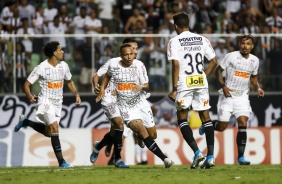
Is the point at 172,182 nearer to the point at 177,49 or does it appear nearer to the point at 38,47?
the point at 177,49

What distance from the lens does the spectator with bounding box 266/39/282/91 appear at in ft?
81.0

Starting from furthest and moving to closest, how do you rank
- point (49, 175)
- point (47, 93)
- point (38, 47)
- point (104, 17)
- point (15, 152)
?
1. point (104, 17)
2. point (38, 47)
3. point (15, 152)
4. point (47, 93)
5. point (49, 175)

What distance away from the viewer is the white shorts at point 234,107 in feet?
62.8

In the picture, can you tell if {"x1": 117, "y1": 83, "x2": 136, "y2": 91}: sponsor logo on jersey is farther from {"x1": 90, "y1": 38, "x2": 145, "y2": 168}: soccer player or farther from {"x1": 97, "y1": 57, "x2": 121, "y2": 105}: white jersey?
{"x1": 97, "y1": 57, "x2": 121, "y2": 105}: white jersey

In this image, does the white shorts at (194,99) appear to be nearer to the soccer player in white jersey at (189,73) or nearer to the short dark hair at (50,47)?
the soccer player in white jersey at (189,73)

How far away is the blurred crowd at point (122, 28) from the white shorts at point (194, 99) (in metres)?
8.07

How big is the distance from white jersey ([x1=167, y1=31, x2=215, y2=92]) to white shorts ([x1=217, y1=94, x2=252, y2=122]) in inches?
125

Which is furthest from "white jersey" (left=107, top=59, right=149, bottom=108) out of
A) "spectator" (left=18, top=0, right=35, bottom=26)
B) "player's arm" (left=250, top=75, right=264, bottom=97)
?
"spectator" (left=18, top=0, right=35, bottom=26)

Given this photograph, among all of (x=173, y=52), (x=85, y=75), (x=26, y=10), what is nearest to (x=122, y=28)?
(x=26, y=10)

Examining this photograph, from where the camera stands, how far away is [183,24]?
1599cm

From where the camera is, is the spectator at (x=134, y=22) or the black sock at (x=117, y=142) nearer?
the black sock at (x=117, y=142)

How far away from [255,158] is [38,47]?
587cm

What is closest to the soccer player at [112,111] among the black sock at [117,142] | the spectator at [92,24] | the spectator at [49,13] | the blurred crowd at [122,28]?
the black sock at [117,142]

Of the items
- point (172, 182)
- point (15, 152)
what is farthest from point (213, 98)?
point (172, 182)
